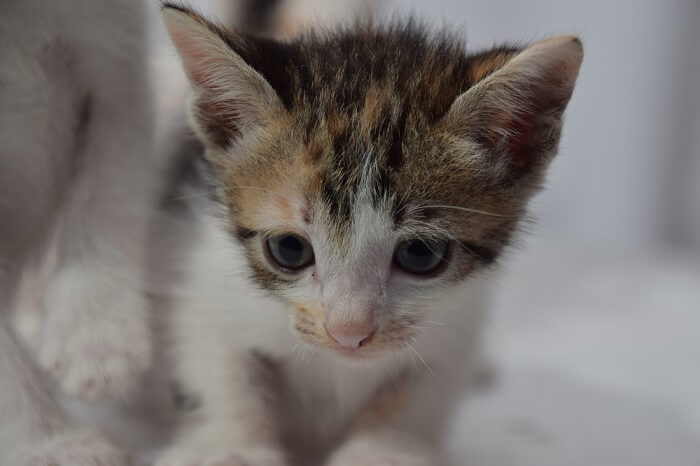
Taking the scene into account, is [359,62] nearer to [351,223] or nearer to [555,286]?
[351,223]

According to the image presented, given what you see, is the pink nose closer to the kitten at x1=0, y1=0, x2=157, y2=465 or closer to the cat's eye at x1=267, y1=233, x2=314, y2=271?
the cat's eye at x1=267, y1=233, x2=314, y2=271

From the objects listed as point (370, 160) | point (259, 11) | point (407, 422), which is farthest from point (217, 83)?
point (259, 11)

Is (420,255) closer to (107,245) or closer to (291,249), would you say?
(291,249)

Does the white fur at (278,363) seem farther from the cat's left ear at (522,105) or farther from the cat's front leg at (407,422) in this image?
the cat's left ear at (522,105)

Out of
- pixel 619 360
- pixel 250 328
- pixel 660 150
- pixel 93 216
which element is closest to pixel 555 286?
pixel 619 360

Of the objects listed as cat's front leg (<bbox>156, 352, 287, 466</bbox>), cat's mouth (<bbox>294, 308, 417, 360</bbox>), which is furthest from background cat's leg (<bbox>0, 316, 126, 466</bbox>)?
cat's mouth (<bbox>294, 308, 417, 360</bbox>)

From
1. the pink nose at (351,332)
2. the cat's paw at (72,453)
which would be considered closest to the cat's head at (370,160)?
the pink nose at (351,332)
